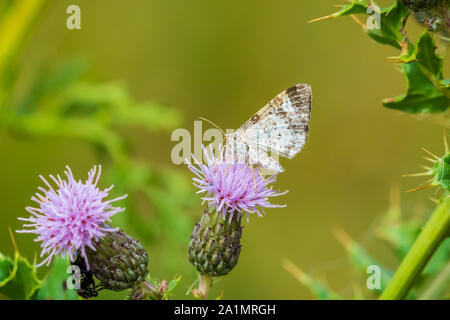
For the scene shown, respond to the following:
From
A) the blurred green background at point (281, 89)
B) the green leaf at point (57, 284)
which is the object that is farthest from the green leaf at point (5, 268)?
the blurred green background at point (281, 89)

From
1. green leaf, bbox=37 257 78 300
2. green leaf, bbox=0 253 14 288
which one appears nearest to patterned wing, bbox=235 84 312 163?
green leaf, bbox=37 257 78 300

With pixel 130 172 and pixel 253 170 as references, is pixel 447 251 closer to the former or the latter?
pixel 253 170

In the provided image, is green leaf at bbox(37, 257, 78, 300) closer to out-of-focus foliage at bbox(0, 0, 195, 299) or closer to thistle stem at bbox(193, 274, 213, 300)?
thistle stem at bbox(193, 274, 213, 300)

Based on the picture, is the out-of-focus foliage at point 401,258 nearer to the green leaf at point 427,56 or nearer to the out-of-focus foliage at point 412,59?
the out-of-focus foliage at point 412,59

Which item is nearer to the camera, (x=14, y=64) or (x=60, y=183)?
(x=60, y=183)

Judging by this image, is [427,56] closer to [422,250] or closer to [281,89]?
[422,250]
